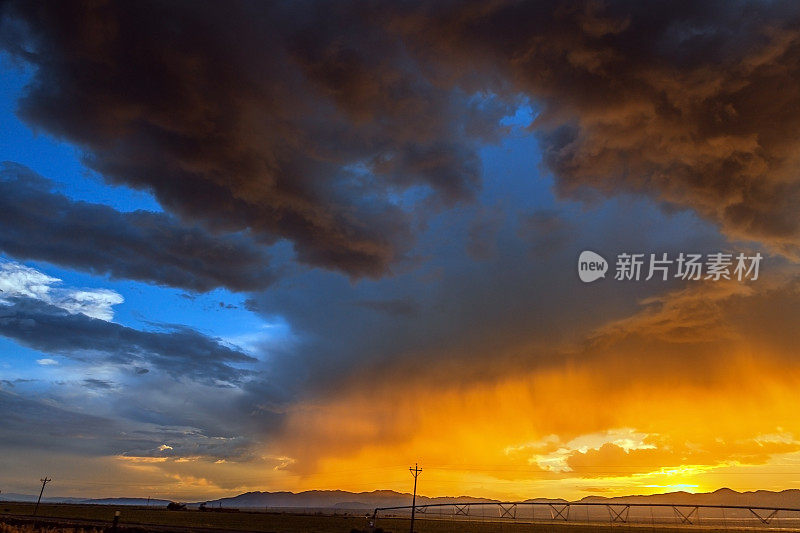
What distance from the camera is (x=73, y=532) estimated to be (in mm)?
69938

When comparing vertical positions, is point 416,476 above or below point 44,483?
above

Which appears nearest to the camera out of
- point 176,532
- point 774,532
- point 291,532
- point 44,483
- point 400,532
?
point 176,532

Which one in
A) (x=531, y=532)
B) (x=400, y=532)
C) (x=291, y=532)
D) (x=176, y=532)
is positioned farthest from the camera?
(x=531, y=532)

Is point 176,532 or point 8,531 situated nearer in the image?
point 8,531

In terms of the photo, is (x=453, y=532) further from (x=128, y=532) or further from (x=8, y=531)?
(x=8, y=531)

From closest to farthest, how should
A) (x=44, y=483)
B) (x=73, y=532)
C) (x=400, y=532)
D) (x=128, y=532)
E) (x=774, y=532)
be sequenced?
(x=73, y=532), (x=128, y=532), (x=400, y=532), (x=774, y=532), (x=44, y=483)

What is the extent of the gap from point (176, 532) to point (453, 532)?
198 ft

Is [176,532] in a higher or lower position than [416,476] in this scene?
lower

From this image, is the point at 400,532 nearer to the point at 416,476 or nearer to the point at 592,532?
the point at 416,476

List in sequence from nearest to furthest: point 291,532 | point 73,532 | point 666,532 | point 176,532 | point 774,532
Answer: point 73,532
point 176,532
point 291,532
point 774,532
point 666,532

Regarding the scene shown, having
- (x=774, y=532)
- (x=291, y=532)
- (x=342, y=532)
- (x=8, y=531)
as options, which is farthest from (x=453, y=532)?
(x=774, y=532)

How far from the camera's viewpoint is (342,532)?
371ft

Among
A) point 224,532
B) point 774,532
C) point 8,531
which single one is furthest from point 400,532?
point 774,532

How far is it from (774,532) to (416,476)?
104m
